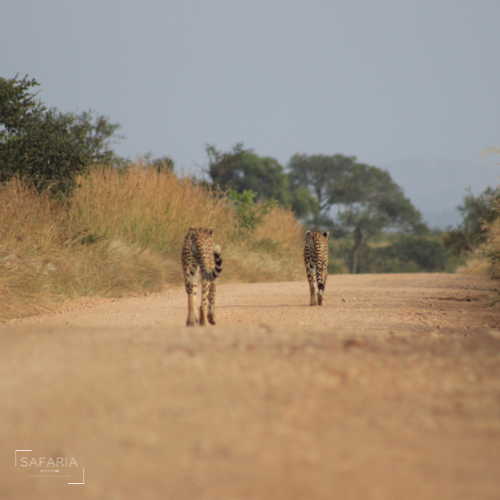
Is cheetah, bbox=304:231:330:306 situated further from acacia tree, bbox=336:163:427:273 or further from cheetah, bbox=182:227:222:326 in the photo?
acacia tree, bbox=336:163:427:273

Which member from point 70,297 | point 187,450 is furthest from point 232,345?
point 70,297

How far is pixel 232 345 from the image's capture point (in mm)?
3510

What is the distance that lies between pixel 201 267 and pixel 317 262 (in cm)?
262

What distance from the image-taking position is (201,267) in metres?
6.09

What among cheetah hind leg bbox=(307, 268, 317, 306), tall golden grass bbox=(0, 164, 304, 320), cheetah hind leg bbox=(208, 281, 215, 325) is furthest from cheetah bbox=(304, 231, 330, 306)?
tall golden grass bbox=(0, 164, 304, 320)

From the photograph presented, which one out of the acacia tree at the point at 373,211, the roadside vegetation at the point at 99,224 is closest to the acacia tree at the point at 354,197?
the acacia tree at the point at 373,211

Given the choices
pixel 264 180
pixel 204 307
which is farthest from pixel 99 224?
pixel 264 180

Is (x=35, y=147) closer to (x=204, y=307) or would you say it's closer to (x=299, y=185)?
(x=204, y=307)

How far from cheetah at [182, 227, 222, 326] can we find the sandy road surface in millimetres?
1922

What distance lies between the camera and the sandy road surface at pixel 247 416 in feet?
6.56

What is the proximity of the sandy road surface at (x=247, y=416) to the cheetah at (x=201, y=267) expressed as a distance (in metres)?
1.92

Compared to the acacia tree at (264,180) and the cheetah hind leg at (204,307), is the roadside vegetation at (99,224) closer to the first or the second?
the cheetah hind leg at (204,307)

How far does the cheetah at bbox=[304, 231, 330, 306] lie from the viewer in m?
8.22

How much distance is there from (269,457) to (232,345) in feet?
4.62
